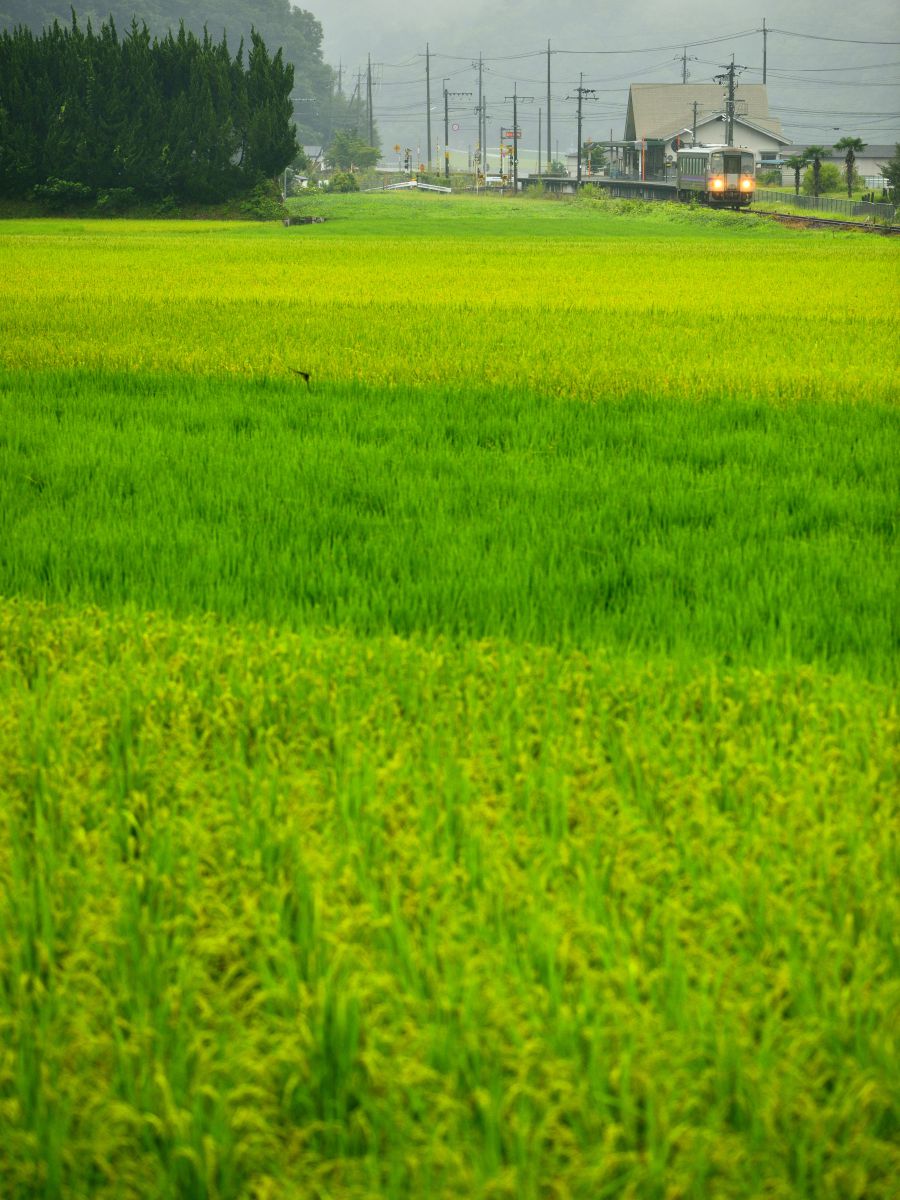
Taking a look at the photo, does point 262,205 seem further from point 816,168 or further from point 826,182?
point 826,182

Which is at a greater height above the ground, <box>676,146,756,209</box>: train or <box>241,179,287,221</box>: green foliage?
<box>676,146,756,209</box>: train

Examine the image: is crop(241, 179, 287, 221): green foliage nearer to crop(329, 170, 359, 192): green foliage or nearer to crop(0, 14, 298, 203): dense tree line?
crop(0, 14, 298, 203): dense tree line

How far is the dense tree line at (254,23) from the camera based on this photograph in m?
119

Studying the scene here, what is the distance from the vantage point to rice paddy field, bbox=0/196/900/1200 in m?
1.57

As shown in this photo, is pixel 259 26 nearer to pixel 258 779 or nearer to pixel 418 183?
pixel 418 183

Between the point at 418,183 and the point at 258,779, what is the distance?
→ 104m

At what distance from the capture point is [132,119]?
48.6 m

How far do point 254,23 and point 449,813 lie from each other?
14702 cm

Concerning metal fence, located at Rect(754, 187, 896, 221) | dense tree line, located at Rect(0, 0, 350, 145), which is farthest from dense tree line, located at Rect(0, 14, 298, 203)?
dense tree line, located at Rect(0, 0, 350, 145)

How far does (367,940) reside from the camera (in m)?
1.97

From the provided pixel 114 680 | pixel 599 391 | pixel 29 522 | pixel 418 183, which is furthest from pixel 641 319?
pixel 418 183

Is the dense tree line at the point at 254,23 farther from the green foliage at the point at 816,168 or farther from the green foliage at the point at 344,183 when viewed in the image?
the green foliage at the point at 816,168

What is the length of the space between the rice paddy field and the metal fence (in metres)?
41.4

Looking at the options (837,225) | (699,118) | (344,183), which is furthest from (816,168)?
(344,183)
